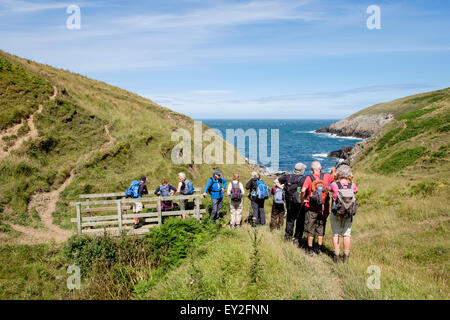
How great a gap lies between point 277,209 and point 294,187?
2249mm

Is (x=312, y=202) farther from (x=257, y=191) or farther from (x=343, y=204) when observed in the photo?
(x=257, y=191)

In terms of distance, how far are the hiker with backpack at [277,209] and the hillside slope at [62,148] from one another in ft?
30.4

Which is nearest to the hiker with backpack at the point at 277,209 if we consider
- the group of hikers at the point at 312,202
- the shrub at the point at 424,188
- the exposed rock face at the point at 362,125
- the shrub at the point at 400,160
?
the group of hikers at the point at 312,202

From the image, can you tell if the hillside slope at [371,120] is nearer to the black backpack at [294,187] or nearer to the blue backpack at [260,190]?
the blue backpack at [260,190]

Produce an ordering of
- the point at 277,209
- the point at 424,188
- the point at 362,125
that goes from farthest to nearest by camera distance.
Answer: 1. the point at 362,125
2. the point at 424,188
3. the point at 277,209

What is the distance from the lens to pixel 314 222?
7.95 meters

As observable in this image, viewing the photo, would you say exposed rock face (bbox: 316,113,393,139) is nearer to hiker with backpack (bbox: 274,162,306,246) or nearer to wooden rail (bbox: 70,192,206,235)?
wooden rail (bbox: 70,192,206,235)

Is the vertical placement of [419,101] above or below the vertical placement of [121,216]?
above

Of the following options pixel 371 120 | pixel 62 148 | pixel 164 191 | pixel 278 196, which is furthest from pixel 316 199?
pixel 371 120

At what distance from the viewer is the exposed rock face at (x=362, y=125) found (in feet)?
303

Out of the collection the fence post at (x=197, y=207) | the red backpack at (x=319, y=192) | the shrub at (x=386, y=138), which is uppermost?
the shrub at (x=386, y=138)

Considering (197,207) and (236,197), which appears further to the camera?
(197,207)
